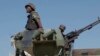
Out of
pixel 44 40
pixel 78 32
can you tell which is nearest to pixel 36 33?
pixel 44 40

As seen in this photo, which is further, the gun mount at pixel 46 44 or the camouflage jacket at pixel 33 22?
the camouflage jacket at pixel 33 22

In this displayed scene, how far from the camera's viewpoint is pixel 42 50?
23.5 ft

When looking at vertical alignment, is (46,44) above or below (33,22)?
below

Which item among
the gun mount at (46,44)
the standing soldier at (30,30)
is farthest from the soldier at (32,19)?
the gun mount at (46,44)

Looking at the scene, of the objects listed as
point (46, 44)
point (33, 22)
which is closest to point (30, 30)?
point (33, 22)

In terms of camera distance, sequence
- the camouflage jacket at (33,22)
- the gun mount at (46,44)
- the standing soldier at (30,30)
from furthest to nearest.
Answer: the camouflage jacket at (33,22), the standing soldier at (30,30), the gun mount at (46,44)

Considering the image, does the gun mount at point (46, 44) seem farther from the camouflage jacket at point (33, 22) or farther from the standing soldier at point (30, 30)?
the camouflage jacket at point (33, 22)

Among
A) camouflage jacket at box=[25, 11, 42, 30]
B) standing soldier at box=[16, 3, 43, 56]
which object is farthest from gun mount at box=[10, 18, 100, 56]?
camouflage jacket at box=[25, 11, 42, 30]

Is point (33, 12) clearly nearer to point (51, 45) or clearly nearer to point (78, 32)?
point (51, 45)

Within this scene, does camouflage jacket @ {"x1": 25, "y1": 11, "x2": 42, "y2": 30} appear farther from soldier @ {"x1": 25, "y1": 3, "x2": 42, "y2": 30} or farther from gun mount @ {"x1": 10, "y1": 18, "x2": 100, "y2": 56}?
gun mount @ {"x1": 10, "y1": 18, "x2": 100, "y2": 56}

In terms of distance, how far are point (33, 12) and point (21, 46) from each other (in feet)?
2.29

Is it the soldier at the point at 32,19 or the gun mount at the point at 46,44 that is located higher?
the soldier at the point at 32,19

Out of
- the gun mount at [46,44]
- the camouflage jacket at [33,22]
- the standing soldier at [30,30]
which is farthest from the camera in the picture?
the camouflage jacket at [33,22]

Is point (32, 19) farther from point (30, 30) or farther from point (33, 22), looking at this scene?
point (30, 30)
